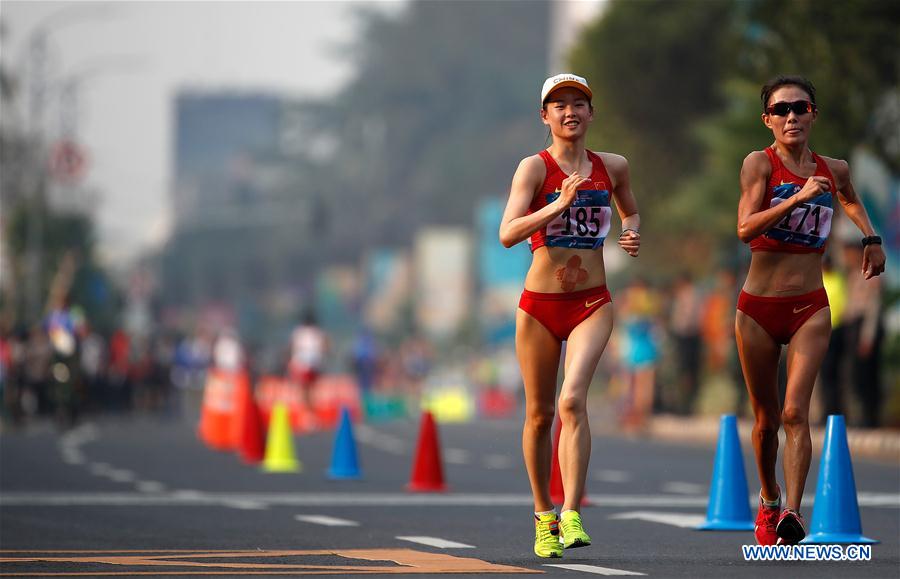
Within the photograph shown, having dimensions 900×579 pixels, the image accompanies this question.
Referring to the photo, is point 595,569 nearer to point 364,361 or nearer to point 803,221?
point 803,221

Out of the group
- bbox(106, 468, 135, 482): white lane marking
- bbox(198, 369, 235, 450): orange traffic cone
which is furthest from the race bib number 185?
bbox(198, 369, 235, 450): orange traffic cone

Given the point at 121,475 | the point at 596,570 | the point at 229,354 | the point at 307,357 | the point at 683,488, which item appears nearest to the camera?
the point at 596,570

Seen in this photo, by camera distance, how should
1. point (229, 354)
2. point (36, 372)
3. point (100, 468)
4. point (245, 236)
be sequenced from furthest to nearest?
point (245, 236) < point (229, 354) < point (36, 372) < point (100, 468)

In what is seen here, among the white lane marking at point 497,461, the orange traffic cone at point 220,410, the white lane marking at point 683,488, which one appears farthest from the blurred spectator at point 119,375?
the white lane marking at point 683,488

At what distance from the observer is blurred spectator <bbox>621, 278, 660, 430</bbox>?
28656 millimetres

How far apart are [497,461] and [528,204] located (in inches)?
520

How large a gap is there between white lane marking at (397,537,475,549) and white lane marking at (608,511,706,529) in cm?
157

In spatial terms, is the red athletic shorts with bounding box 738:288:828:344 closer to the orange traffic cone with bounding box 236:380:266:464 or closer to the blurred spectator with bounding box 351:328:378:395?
the orange traffic cone with bounding box 236:380:266:464

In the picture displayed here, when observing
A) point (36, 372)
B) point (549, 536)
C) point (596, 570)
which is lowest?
point (596, 570)

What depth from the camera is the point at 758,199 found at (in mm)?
9992

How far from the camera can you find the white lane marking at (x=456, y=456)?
74.6 ft

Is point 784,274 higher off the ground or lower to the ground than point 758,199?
lower

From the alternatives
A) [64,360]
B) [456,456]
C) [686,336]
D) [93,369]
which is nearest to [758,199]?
[456,456]

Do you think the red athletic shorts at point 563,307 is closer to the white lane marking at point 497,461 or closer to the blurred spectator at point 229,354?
the white lane marking at point 497,461
